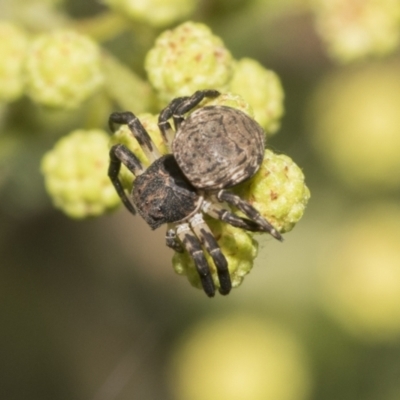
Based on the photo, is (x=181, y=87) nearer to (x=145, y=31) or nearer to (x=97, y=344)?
(x=145, y=31)

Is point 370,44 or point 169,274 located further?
point 169,274

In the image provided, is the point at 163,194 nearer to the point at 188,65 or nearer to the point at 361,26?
the point at 188,65

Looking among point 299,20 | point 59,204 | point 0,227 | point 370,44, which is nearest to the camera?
point 59,204

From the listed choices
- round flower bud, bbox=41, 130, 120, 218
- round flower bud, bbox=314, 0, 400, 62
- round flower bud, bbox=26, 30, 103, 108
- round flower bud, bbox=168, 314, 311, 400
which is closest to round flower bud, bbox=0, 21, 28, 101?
round flower bud, bbox=26, 30, 103, 108

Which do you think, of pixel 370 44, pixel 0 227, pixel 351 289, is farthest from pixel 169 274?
pixel 370 44

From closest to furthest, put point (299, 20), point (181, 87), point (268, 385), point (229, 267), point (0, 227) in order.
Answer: point (229, 267) → point (181, 87) → point (268, 385) → point (0, 227) → point (299, 20)

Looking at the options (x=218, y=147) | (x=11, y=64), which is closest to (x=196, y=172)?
(x=218, y=147)

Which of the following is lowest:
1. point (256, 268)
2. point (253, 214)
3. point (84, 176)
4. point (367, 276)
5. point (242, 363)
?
point (242, 363)
